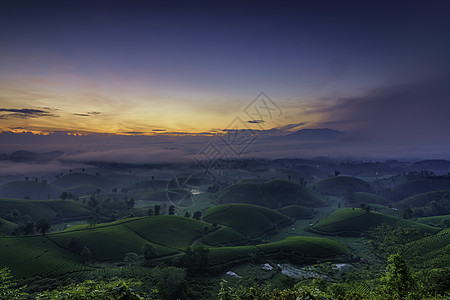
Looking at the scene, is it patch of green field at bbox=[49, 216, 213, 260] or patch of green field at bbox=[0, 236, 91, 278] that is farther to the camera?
patch of green field at bbox=[49, 216, 213, 260]

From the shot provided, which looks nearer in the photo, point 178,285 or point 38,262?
point 178,285

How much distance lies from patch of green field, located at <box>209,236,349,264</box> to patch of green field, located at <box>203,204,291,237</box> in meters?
43.9

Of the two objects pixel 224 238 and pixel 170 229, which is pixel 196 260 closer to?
pixel 224 238

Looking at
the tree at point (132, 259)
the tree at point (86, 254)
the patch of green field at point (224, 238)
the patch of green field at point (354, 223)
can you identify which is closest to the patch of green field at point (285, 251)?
the patch of green field at point (224, 238)

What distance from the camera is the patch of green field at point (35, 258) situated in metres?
82.6

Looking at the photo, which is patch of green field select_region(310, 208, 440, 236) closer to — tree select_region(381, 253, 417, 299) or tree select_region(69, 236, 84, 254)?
tree select_region(381, 253, 417, 299)

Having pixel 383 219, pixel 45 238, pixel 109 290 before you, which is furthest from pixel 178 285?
pixel 383 219

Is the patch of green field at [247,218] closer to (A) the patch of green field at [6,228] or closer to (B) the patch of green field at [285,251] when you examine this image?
(B) the patch of green field at [285,251]

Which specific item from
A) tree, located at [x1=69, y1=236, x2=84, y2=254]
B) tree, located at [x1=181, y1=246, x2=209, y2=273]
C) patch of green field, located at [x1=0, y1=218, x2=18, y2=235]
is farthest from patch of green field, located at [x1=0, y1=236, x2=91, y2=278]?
tree, located at [x1=181, y1=246, x2=209, y2=273]

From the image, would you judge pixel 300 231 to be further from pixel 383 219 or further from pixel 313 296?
pixel 313 296

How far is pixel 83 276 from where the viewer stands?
79875mm

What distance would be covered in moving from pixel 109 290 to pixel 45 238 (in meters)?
136

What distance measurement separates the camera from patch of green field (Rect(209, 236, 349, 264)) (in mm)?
103081

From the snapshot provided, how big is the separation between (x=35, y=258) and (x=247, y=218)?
436ft
